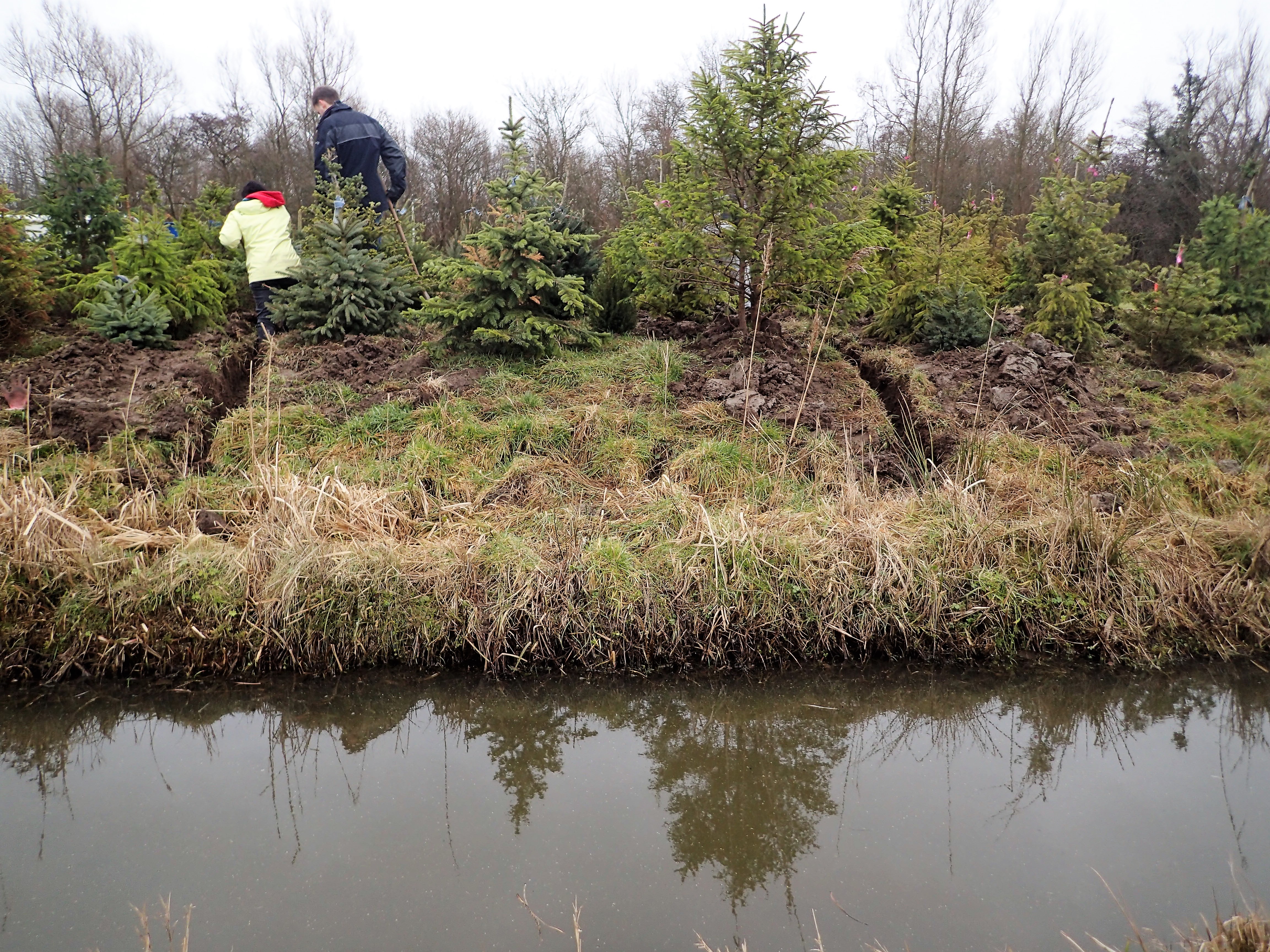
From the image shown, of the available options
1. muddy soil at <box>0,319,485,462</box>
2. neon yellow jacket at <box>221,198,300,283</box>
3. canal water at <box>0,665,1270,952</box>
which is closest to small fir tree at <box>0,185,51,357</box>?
muddy soil at <box>0,319,485,462</box>

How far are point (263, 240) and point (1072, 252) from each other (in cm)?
841

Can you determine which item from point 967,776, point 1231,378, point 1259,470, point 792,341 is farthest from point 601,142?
point 967,776

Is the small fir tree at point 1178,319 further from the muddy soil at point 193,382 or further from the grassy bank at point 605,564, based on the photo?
the muddy soil at point 193,382

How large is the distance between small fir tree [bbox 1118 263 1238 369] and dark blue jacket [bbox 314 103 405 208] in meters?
8.15

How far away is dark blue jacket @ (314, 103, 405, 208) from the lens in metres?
8.96

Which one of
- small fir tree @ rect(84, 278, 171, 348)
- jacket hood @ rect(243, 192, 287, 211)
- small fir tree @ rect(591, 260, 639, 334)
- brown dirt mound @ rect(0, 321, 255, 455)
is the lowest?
brown dirt mound @ rect(0, 321, 255, 455)

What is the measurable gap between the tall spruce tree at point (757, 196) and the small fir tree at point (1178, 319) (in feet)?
10.8

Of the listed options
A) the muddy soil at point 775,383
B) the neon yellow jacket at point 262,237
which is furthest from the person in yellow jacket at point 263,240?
the muddy soil at point 775,383

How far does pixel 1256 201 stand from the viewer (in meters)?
16.3

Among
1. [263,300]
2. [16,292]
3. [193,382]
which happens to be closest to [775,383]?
[193,382]

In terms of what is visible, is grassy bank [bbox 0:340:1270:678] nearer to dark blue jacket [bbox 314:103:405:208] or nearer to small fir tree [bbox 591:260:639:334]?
small fir tree [bbox 591:260:639:334]

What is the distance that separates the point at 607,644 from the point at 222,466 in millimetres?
3200

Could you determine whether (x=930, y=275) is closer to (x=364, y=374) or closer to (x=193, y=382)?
(x=364, y=374)

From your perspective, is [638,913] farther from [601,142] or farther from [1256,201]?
[601,142]
